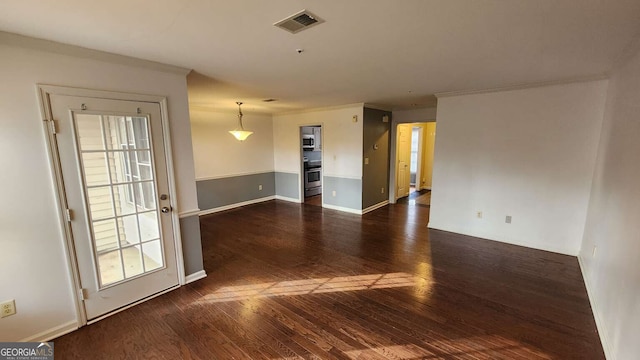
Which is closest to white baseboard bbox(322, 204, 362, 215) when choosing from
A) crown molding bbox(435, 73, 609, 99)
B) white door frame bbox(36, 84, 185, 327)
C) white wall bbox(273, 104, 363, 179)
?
white wall bbox(273, 104, 363, 179)

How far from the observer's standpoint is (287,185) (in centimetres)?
699

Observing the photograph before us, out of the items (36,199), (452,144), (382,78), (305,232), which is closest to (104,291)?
(36,199)

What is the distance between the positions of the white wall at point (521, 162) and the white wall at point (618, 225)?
0.38 meters

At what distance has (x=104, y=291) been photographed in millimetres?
2377

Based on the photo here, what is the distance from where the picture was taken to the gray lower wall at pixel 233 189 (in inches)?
225

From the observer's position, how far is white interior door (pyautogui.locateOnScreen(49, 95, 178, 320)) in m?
2.17

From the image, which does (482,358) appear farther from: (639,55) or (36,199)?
(36,199)

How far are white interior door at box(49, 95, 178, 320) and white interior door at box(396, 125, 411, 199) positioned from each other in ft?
17.9

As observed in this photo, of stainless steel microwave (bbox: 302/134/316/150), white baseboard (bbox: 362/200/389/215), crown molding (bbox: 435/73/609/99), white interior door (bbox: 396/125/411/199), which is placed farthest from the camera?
stainless steel microwave (bbox: 302/134/316/150)

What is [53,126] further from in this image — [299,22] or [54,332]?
[299,22]

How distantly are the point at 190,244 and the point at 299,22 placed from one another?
2583 mm

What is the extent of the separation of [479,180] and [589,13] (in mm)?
2894

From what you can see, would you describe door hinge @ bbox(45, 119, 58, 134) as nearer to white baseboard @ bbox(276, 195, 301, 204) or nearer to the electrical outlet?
the electrical outlet


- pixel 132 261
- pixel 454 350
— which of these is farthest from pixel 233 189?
pixel 454 350
